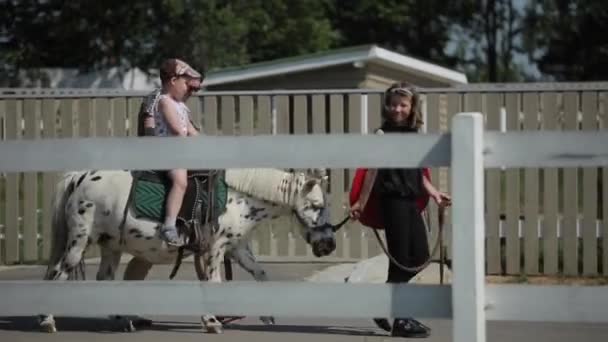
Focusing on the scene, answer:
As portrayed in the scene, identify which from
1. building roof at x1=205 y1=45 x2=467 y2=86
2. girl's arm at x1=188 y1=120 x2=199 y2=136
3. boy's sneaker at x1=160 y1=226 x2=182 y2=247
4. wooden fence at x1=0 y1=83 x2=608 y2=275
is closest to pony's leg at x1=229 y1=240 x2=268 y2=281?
boy's sneaker at x1=160 y1=226 x2=182 y2=247

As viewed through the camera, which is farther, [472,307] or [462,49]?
[462,49]

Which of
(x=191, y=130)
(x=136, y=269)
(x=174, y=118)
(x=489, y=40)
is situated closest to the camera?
(x=174, y=118)

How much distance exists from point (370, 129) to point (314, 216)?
401cm

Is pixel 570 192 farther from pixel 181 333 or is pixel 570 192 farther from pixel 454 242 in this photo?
pixel 454 242

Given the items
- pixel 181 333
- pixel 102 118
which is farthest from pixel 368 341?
pixel 102 118

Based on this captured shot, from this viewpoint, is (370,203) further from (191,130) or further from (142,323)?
(142,323)

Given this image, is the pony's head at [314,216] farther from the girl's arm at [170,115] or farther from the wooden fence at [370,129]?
the wooden fence at [370,129]

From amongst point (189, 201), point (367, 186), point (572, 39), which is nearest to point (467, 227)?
point (367, 186)

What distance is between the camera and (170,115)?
901 centimetres

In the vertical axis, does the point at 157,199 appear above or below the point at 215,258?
above

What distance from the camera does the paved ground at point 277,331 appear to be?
28.9 ft

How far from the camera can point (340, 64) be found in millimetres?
20016

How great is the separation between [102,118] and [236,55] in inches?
695

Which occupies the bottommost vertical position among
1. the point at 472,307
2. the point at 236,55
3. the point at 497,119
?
the point at 472,307
